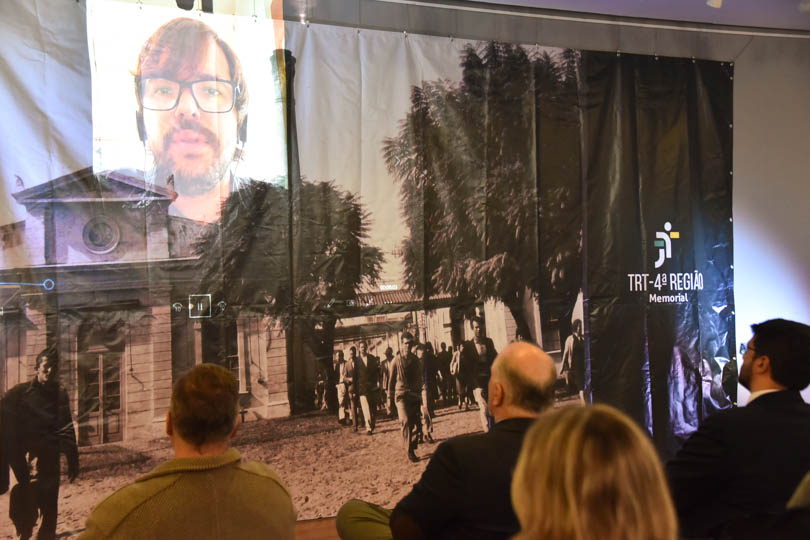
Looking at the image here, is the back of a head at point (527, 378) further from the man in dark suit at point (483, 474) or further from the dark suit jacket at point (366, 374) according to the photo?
the dark suit jacket at point (366, 374)

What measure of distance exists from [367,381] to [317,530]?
2.60 feet

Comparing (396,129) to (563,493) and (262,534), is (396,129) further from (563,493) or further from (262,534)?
(563,493)

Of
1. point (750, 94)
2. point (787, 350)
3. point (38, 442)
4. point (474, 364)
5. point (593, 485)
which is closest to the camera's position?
point (593, 485)

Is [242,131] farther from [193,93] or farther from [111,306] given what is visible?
[111,306]

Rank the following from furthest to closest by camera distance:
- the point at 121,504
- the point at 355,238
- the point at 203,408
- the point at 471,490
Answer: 1. the point at 355,238
2. the point at 471,490
3. the point at 203,408
4. the point at 121,504

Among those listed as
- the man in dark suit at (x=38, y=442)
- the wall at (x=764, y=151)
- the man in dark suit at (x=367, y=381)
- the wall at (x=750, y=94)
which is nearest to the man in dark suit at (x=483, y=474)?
the man in dark suit at (x=367, y=381)

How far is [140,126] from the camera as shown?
10.7 feet

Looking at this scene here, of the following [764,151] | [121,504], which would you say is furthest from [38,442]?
[764,151]

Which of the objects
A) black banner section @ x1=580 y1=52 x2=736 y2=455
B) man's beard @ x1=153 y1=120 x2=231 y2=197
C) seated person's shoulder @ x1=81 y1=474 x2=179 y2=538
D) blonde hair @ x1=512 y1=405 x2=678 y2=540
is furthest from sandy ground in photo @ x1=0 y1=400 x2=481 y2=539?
blonde hair @ x1=512 y1=405 x2=678 y2=540

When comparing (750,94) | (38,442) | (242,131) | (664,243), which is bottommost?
(38,442)

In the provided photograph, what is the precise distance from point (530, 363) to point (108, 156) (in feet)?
7.72

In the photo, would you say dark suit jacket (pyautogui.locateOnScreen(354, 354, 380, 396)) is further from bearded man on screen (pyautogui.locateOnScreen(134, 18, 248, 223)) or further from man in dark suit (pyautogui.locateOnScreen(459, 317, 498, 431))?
bearded man on screen (pyautogui.locateOnScreen(134, 18, 248, 223))

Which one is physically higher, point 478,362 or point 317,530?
point 478,362

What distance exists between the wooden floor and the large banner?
82mm
